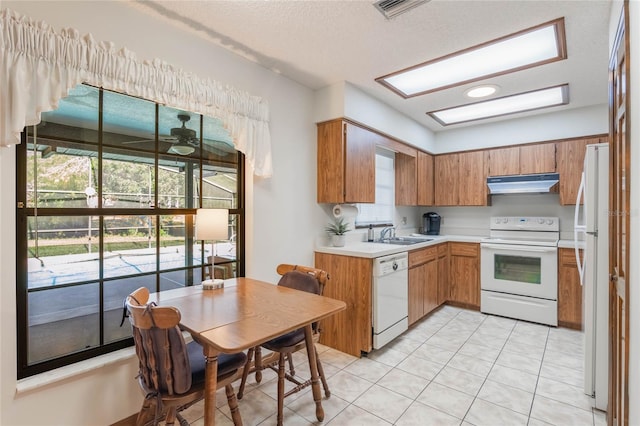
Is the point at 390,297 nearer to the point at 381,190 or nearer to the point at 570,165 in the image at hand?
the point at 381,190

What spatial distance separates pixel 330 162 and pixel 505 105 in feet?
7.63

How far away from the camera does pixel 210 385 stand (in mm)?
1382

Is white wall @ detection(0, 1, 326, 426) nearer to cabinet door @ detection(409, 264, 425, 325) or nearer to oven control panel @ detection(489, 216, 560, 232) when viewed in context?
cabinet door @ detection(409, 264, 425, 325)

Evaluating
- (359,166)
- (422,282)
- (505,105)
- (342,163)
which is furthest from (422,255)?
(505,105)

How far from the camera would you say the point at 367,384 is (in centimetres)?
235

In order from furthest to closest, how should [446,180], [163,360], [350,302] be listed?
[446,180] → [350,302] → [163,360]

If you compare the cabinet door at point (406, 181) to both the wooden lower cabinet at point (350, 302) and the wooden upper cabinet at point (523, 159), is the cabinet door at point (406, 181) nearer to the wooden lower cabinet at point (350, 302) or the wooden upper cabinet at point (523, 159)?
the wooden upper cabinet at point (523, 159)

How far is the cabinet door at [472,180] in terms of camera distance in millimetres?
4316

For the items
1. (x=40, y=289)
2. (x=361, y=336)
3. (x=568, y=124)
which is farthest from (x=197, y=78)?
(x=568, y=124)

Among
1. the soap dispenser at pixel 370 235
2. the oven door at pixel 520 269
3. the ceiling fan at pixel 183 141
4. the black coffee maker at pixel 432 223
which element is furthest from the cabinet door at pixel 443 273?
the ceiling fan at pixel 183 141

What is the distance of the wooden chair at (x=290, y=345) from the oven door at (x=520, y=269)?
269 cm

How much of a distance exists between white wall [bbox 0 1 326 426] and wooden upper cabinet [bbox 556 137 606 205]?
2974 millimetres

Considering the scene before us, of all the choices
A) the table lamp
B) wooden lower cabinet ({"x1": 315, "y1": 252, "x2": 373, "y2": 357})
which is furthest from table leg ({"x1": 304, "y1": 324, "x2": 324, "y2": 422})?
wooden lower cabinet ({"x1": 315, "y1": 252, "x2": 373, "y2": 357})

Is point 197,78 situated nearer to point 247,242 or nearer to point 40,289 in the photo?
point 247,242
